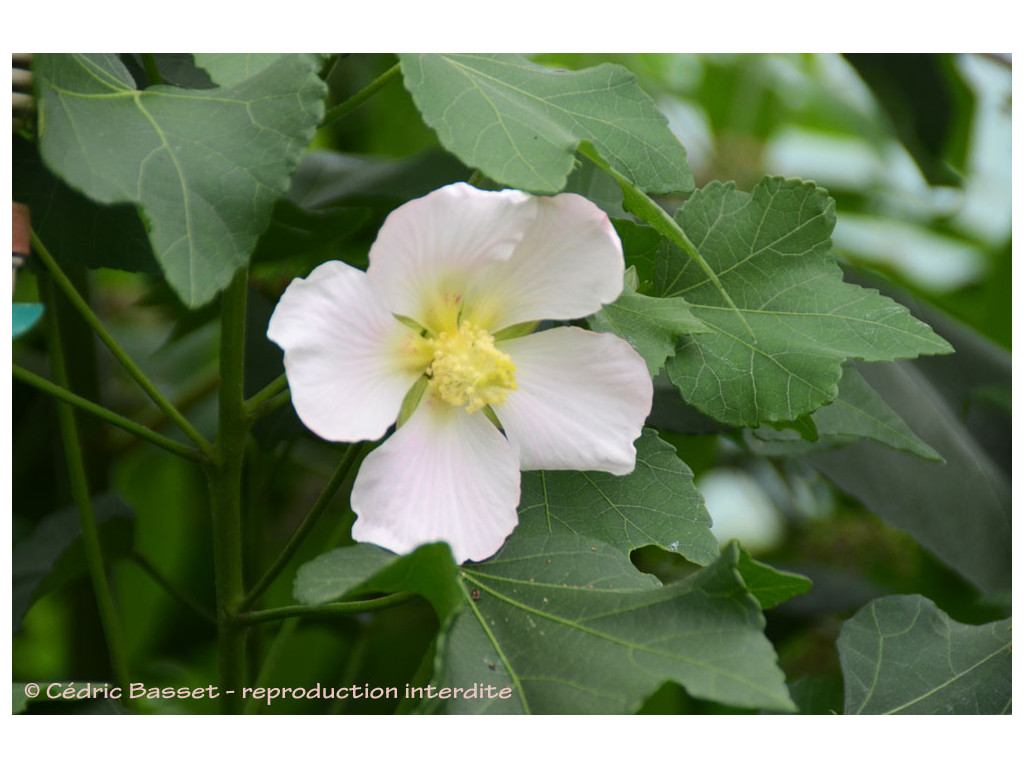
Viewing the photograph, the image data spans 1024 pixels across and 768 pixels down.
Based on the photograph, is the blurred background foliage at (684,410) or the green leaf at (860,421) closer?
the green leaf at (860,421)

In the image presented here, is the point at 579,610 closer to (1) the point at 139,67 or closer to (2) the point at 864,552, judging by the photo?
(1) the point at 139,67

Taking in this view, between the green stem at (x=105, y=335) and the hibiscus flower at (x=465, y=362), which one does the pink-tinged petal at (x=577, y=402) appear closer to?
the hibiscus flower at (x=465, y=362)

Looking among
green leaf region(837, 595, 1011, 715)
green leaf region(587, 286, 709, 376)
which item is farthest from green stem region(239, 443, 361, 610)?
green leaf region(837, 595, 1011, 715)

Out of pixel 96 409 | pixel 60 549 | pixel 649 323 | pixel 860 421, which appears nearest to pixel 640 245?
pixel 649 323

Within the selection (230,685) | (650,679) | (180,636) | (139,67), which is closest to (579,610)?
(650,679)

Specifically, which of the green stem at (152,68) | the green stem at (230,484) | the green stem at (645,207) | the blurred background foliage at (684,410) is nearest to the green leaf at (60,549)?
the blurred background foliage at (684,410)

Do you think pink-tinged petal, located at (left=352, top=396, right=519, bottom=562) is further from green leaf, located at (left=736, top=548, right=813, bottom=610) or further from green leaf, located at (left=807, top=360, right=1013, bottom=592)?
green leaf, located at (left=807, top=360, right=1013, bottom=592)
